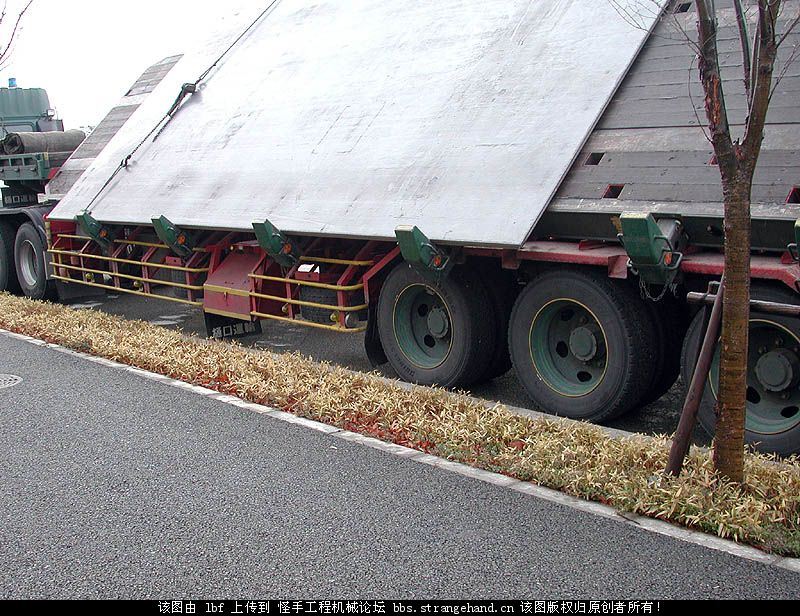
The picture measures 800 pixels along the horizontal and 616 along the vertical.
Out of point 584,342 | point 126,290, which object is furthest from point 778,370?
point 126,290

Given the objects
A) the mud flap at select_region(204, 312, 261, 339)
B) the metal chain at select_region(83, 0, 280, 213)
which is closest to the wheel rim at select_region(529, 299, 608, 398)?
the mud flap at select_region(204, 312, 261, 339)

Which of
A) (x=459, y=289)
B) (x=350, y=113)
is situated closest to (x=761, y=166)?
(x=459, y=289)

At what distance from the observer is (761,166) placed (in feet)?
19.8

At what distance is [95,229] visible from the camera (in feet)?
37.9

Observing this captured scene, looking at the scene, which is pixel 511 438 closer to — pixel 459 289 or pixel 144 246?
pixel 459 289

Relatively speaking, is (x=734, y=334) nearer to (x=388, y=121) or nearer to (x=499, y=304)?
(x=499, y=304)

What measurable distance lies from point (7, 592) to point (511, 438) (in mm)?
3012

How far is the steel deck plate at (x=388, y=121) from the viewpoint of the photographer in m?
7.23

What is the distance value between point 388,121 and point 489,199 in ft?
6.09

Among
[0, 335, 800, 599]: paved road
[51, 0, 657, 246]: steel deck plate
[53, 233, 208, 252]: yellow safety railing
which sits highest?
[51, 0, 657, 246]: steel deck plate

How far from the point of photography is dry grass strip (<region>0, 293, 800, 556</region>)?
4773 mm

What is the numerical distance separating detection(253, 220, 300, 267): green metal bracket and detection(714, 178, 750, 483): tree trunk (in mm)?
4747

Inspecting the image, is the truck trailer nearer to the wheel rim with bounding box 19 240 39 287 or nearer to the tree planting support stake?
the tree planting support stake

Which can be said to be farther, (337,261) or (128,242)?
(128,242)
